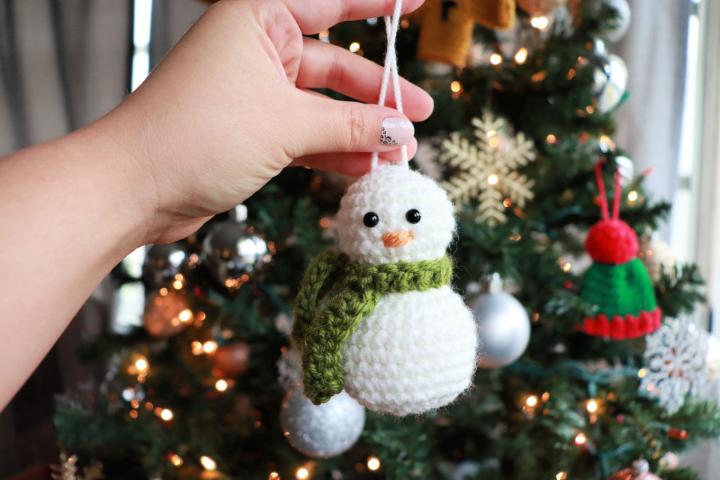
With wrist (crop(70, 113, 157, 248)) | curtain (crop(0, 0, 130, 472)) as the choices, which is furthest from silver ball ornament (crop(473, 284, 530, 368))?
curtain (crop(0, 0, 130, 472))

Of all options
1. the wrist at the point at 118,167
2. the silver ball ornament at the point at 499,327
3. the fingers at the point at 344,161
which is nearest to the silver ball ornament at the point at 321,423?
the silver ball ornament at the point at 499,327

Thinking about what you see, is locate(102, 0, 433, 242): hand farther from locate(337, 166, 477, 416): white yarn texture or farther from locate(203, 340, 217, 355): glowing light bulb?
locate(203, 340, 217, 355): glowing light bulb

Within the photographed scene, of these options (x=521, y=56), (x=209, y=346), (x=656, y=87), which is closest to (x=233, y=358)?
(x=209, y=346)

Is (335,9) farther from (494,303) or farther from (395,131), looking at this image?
(494,303)

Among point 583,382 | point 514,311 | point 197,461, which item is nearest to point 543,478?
point 583,382

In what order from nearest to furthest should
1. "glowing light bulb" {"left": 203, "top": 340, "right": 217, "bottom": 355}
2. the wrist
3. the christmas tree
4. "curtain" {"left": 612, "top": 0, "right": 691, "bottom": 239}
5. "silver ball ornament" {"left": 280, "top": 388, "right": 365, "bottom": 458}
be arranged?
the wrist, "silver ball ornament" {"left": 280, "top": 388, "right": 365, "bottom": 458}, the christmas tree, "glowing light bulb" {"left": 203, "top": 340, "right": 217, "bottom": 355}, "curtain" {"left": 612, "top": 0, "right": 691, "bottom": 239}
